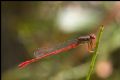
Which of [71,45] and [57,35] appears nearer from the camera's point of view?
Answer: [71,45]

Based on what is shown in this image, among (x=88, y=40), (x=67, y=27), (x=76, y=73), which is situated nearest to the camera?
(x=88, y=40)

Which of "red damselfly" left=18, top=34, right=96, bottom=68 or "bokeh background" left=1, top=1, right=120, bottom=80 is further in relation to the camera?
"bokeh background" left=1, top=1, right=120, bottom=80

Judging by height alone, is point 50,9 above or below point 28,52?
above

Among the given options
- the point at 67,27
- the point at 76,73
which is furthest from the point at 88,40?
the point at 67,27

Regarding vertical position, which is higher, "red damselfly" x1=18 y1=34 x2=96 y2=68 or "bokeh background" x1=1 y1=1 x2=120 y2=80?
"red damselfly" x1=18 y1=34 x2=96 y2=68

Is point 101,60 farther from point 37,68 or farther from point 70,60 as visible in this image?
point 37,68

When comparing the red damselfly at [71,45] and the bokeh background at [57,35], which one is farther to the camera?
the bokeh background at [57,35]

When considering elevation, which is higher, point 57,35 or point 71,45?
point 71,45

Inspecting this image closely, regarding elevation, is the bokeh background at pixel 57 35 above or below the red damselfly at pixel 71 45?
below
